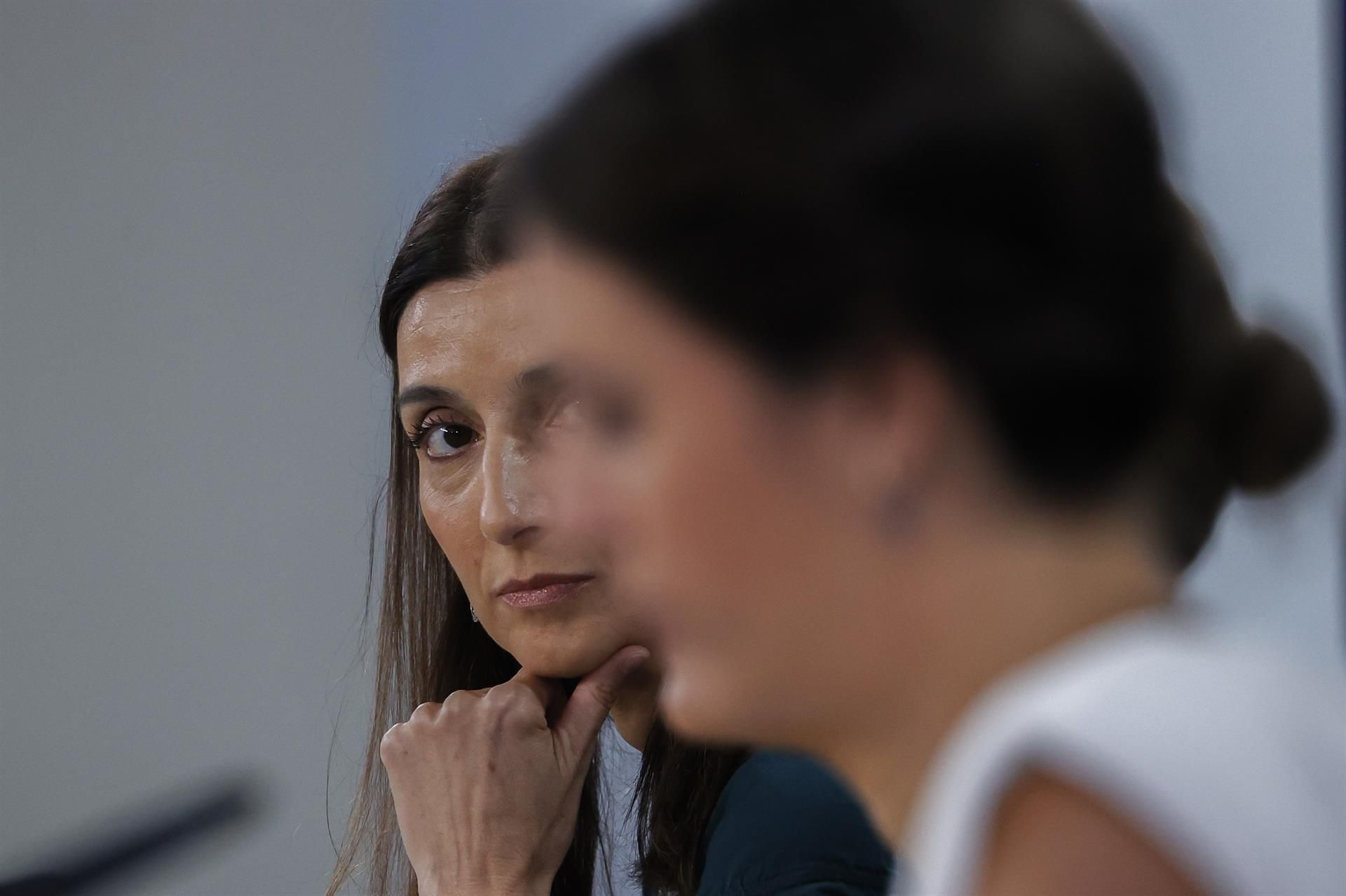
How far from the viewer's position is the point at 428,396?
1.19 metres

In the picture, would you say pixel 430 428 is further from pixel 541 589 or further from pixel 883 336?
pixel 883 336

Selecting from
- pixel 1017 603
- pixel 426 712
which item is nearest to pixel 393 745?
pixel 426 712

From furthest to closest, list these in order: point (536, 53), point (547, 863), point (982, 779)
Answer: point (536, 53) → point (547, 863) → point (982, 779)

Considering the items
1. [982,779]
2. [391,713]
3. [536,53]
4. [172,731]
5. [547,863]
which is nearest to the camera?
[982,779]

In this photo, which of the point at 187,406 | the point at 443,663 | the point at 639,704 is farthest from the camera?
the point at 187,406

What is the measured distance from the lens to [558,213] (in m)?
0.49

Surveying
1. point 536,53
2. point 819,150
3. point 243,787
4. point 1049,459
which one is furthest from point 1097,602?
point 536,53

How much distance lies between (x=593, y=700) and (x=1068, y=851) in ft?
2.70

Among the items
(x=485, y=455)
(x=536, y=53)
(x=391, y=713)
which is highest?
(x=536, y=53)

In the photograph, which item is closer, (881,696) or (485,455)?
(881,696)

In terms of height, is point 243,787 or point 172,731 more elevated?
point 243,787

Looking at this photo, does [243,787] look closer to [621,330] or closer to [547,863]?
[621,330]

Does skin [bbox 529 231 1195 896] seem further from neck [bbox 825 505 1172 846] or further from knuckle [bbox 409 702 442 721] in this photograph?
knuckle [bbox 409 702 442 721]

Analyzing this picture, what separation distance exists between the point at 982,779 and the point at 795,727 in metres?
0.11
